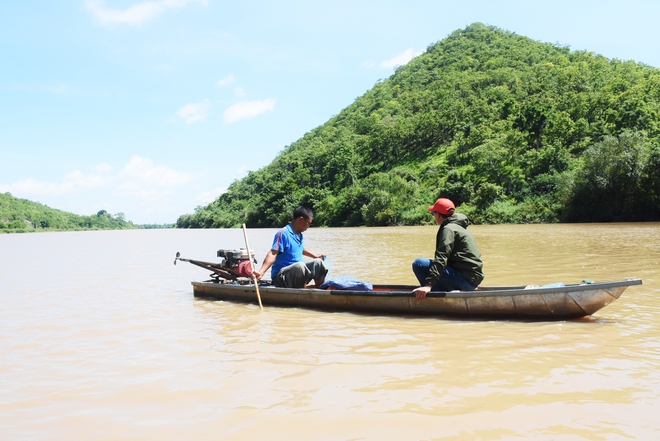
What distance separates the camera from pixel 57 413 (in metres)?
3.92

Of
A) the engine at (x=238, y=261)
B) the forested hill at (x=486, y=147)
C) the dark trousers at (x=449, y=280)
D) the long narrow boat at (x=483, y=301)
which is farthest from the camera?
the forested hill at (x=486, y=147)

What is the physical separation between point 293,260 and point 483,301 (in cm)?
343

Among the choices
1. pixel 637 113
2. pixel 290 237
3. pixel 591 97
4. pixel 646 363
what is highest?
pixel 591 97

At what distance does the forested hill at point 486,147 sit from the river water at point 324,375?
38.0m

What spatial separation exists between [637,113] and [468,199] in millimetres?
20477

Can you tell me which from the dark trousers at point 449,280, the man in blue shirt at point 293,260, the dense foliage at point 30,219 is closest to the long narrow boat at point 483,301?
the dark trousers at point 449,280

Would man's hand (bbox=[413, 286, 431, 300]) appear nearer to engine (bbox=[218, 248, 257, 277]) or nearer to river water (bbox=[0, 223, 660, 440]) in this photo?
river water (bbox=[0, 223, 660, 440])

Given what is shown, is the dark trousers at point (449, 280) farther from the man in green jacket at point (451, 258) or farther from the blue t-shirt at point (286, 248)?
the blue t-shirt at point (286, 248)

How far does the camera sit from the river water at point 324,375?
3426 mm

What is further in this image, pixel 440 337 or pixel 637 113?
pixel 637 113

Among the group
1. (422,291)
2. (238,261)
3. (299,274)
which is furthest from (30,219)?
(422,291)

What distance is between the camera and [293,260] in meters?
8.53

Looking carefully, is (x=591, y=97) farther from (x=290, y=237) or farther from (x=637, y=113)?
(x=290, y=237)

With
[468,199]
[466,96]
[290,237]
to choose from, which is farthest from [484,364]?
[466,96]
